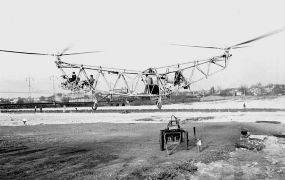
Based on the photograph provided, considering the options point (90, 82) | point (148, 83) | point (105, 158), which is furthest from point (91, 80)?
point (105, 158)

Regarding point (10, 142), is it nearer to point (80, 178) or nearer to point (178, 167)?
point (80, 178)

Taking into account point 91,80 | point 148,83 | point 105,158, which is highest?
point 91,80

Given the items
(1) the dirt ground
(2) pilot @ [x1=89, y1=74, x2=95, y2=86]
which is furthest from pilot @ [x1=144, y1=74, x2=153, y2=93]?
(2) pilot @ [x1=89, y1=74, x2=95, y2=86]

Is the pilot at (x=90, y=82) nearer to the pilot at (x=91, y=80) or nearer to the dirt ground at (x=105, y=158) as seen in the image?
the pilot at (x=91, y=80)

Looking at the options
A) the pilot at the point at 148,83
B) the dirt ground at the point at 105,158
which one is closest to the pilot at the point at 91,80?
the pilot at the point at 148,83

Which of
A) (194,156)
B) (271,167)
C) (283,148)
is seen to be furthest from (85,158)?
(283,148)

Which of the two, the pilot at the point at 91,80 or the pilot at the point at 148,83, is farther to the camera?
the pilot at the point at 91,80

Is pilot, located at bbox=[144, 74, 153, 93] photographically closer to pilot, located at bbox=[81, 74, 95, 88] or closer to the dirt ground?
the dirt ground

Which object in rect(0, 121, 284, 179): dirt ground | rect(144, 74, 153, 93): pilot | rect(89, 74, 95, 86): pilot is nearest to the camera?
rect(0, 121, 284, 179): dirt ground

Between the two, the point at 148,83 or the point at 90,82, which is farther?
the point at 90,82

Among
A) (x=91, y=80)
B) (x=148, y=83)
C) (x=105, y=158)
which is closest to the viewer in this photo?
(x=105, y=158)

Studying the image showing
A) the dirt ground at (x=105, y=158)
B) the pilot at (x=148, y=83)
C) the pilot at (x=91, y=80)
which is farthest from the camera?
the pilot at (x=91, y=80)

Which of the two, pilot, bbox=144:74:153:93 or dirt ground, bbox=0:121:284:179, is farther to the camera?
pilot, bbox=144:74:153:93

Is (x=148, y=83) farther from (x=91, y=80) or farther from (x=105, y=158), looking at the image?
(x=105, y=158)
